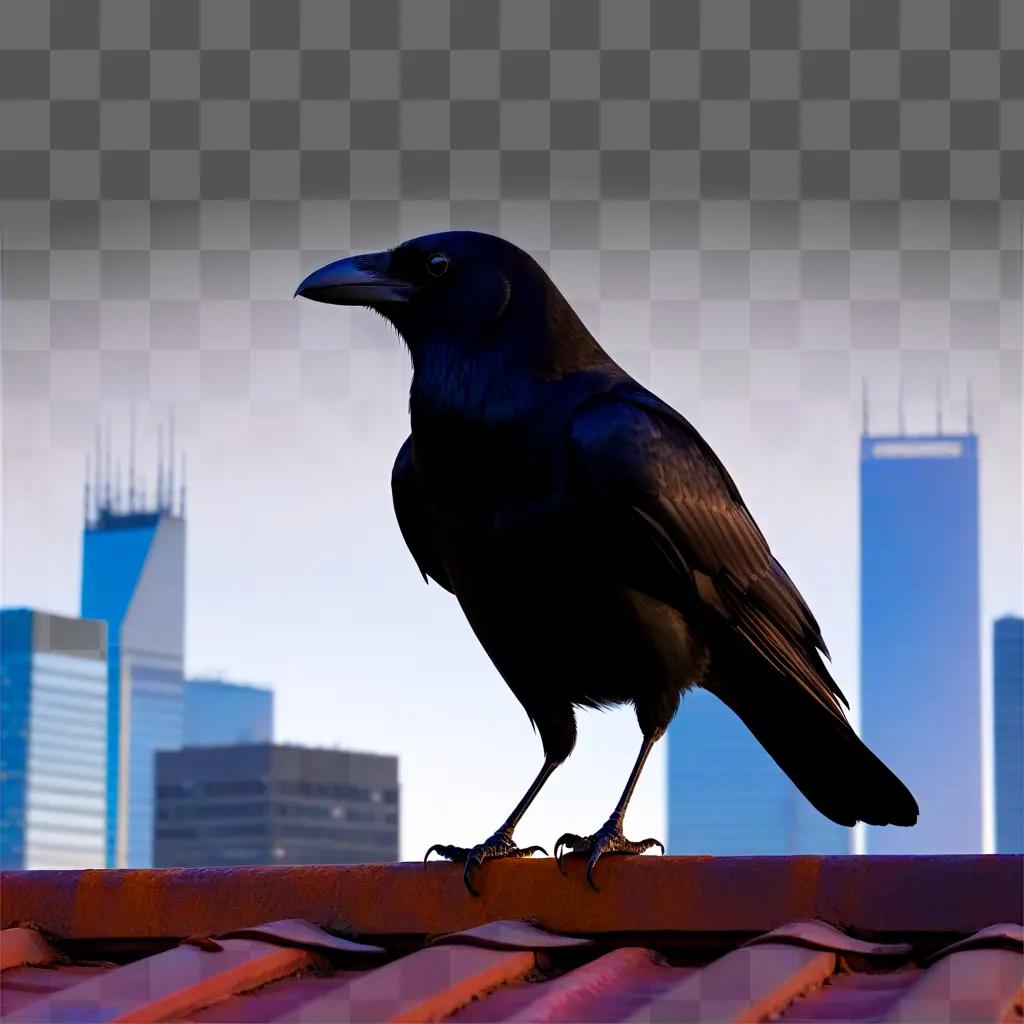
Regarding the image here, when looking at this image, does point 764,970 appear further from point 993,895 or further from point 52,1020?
point 52,1020

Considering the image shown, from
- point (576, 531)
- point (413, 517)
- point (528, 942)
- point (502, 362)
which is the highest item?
point (502, 362)

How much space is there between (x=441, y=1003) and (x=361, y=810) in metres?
173

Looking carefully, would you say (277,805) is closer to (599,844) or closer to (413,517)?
(413,517)

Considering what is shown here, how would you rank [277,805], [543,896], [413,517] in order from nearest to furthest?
[543,896] < [413,517] < [277,805]

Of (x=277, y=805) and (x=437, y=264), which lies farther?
(x=277, y=805)

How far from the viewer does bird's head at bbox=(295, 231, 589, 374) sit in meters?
5.33

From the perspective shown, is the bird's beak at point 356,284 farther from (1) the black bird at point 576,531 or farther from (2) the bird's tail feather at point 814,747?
(2) the bird's tail feather at point 814,747

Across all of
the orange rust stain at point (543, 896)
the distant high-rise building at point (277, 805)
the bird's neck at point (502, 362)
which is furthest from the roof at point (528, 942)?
the distant high-rise building at point (277, 805)

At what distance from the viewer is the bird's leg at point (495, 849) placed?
170 inches

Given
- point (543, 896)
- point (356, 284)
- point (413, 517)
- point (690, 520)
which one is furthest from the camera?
point (413, 517)

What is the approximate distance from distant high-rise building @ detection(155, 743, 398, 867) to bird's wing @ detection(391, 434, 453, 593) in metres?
167

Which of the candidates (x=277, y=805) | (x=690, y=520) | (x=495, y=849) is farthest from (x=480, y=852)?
(x=277, y=805)

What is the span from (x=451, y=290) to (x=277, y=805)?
169 m

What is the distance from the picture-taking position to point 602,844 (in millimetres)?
4410
